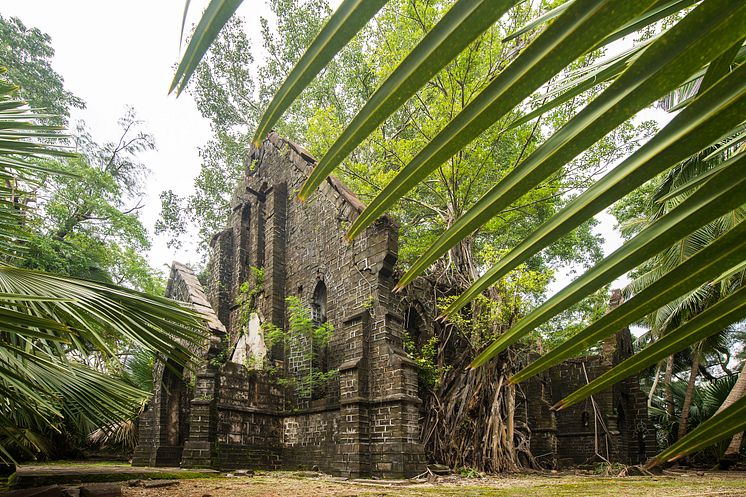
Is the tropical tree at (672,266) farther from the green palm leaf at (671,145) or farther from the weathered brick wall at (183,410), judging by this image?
the green palm leaf at (671,145)

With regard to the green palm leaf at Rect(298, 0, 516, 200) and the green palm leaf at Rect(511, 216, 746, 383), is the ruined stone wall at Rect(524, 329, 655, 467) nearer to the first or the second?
the green palm leaf at Rect(511, 216, 746, 383)

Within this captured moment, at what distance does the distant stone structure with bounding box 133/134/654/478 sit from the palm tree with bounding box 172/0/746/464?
8038 millimetres

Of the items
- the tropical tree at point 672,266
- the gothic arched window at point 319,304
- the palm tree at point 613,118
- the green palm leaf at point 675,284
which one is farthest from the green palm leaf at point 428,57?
the gothic arched window at point 319,304

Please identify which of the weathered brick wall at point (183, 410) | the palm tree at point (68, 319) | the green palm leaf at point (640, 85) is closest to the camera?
the green palm leaf at point (640, 85)

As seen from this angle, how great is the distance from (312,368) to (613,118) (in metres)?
10.9

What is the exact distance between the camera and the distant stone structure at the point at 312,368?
30.5 ft

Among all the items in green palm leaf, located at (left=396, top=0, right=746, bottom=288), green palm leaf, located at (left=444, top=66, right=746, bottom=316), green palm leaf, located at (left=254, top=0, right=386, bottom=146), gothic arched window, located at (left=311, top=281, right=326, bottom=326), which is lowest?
green palm leaf, located at (left=444, top=66, right=746, bottom=316)

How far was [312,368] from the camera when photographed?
10922mm

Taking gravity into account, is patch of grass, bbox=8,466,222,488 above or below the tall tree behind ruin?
below

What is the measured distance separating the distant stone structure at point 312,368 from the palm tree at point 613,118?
8.04 m

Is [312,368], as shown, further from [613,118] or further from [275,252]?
[613,118]

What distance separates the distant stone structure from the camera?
9305 mm

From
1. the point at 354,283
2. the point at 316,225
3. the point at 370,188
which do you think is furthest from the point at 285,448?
the point at 370,188

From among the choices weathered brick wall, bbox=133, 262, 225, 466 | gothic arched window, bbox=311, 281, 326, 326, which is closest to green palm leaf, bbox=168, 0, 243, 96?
weathered brick wall, bbox=133, 262, 225, 466
